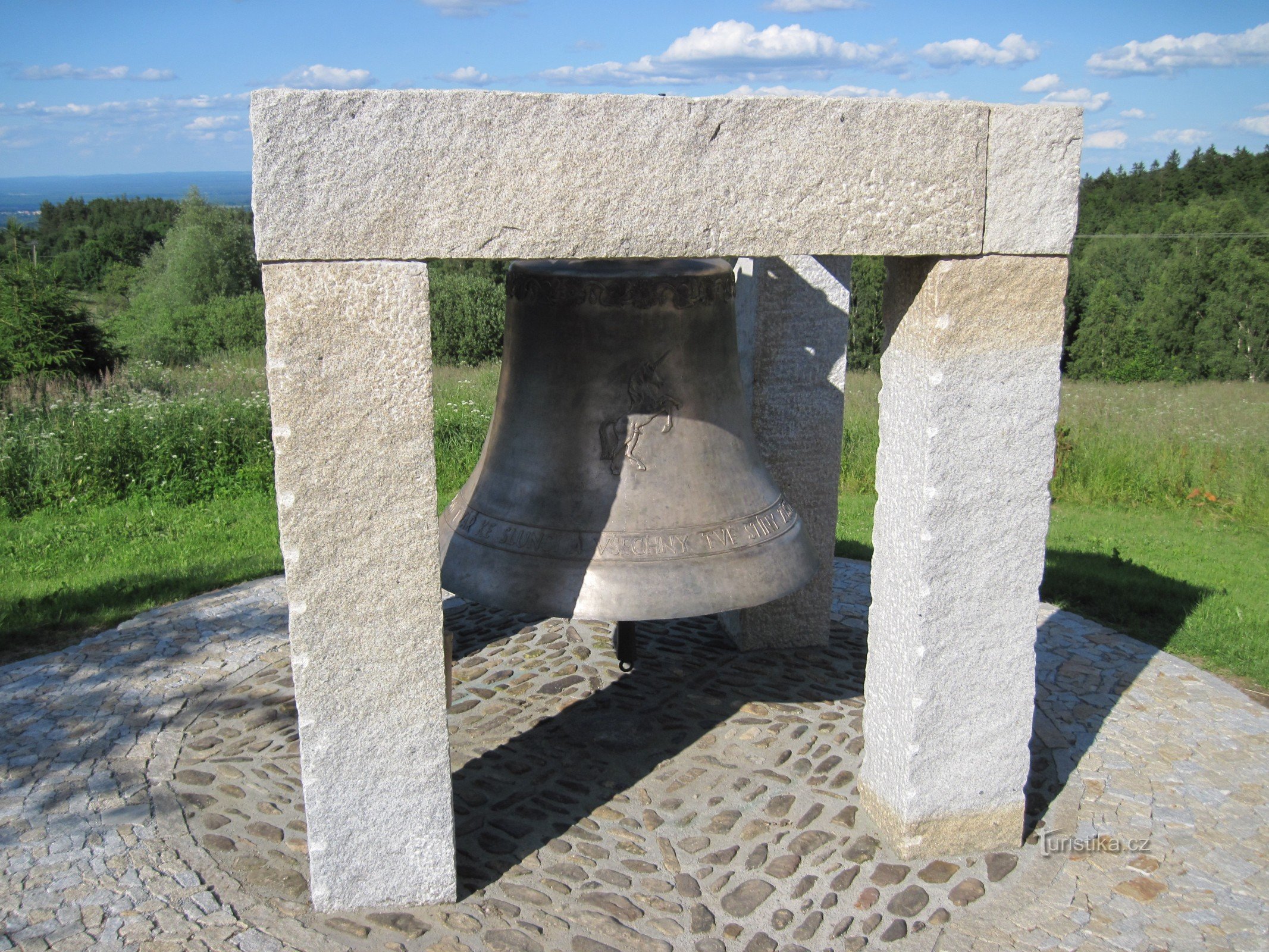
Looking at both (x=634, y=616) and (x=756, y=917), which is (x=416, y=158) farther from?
(x=756, y=917)

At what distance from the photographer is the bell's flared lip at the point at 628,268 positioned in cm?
296

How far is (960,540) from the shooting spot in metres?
2.93

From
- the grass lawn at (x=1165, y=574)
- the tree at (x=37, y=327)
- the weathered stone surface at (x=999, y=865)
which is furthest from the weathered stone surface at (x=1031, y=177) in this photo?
the tree at (x=37, y=327)

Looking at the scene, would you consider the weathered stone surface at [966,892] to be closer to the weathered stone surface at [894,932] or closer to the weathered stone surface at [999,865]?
the weathered stone surface at [999,865]

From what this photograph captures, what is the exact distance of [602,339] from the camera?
296cm

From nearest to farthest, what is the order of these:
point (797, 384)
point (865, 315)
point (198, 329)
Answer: point (797, 384)
point (865, 315)
point (198, 329)

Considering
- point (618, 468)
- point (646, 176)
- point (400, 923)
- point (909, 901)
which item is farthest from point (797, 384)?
point (400, 923)

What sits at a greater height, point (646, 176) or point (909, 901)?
point (646, 176)

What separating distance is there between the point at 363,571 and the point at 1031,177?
208 centimetres

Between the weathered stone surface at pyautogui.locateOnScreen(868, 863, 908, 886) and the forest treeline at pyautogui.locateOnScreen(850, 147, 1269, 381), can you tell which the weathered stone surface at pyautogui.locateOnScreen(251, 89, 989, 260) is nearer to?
the weathered stone surface at pyautogui.locateOnScreen(868, 863, 908, 886)

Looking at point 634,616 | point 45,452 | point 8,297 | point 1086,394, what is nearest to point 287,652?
point 634,616

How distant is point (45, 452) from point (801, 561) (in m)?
6.86

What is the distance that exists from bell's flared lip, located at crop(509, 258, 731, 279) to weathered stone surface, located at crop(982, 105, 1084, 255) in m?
0.83

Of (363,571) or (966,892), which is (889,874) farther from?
(363,571)
